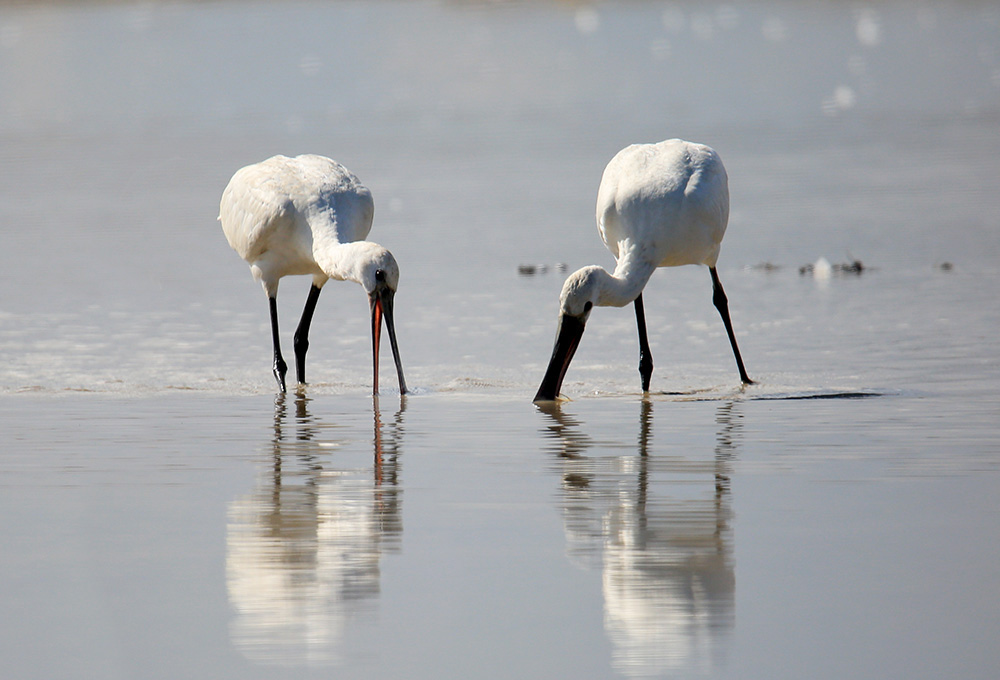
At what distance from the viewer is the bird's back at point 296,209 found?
984 centimetres

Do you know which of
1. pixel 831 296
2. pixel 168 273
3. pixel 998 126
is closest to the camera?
pixel 831 296

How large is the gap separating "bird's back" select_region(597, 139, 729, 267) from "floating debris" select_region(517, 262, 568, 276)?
5356mm

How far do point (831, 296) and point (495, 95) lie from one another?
30.5m

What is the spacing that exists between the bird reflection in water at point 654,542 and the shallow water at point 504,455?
0.05 ft

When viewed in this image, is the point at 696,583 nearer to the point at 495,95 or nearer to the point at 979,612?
the point at 979,612

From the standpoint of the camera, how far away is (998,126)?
31219 mm

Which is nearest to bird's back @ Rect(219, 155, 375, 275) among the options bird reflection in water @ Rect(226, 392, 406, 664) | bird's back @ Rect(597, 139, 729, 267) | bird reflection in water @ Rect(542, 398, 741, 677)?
bird's back @ Rect(597, 139, 729, 267)

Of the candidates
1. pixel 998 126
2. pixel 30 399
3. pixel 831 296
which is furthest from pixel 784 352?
pixel 998 126

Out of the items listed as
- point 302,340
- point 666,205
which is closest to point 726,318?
point 666,205

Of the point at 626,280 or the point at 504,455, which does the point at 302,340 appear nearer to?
the point at 626,280

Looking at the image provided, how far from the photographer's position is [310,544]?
522 centimetres

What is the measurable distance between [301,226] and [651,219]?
2063 mm

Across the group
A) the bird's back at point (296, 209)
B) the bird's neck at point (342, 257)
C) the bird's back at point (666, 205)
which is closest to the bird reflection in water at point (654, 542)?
the bird's neck at point (342, 257)

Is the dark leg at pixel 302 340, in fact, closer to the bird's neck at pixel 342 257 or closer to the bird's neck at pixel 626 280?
the bird's neck at pixel 342 257
